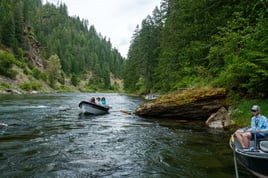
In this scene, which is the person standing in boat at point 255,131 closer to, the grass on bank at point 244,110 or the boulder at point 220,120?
the grass on bank at point 244,110

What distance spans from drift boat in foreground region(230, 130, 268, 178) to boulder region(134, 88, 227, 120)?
7.73 m

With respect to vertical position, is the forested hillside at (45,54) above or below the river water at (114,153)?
above

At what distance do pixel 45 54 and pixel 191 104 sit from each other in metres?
98.3

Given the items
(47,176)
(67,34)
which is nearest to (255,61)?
(47,176)

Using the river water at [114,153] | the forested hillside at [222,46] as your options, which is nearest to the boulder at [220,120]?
the river water at [114,153]

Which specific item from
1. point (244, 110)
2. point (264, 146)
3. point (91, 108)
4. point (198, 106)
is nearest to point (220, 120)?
point (244, 110)

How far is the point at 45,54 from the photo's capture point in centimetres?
10069

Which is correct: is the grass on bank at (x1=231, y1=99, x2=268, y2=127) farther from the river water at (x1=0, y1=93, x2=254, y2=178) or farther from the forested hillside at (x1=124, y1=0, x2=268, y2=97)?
the river water at (x1=0, y1=93, x2=254, y2=178)

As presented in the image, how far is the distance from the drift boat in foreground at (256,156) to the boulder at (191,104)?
7.73m

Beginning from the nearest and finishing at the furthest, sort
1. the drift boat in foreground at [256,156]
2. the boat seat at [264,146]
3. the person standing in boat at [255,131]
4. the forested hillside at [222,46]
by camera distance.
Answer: the drift boat in foreground at [256,156], the boat seat at [264,146], the person standing in boat at [255,131], the forested hillside at [222,46]

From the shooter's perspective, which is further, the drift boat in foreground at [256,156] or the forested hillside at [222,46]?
the forested hillside at [222,46]

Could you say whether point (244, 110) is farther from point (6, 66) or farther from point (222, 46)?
point (6, 66)

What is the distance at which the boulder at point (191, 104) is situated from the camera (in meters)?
13.6

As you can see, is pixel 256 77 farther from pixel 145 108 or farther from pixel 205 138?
pixel 145 108
